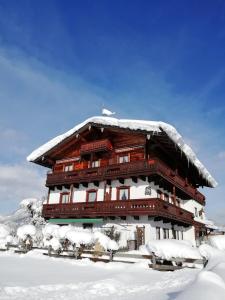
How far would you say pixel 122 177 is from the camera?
23.5 meters

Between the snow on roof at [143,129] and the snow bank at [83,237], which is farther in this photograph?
the snow on roof at [143,129]

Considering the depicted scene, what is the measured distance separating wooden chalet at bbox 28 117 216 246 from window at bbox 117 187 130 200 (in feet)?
0.16

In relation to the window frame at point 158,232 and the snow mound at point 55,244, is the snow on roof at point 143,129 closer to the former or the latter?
the window frame at point 158,232

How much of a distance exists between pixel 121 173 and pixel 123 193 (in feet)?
6.01

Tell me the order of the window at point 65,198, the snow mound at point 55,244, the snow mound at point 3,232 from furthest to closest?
the window at point 65,198 < the snow mound at point 3,232 < the snow mound at point 55,244

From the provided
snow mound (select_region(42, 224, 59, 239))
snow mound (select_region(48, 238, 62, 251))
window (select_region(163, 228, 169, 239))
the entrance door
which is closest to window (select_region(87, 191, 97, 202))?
the entrance door

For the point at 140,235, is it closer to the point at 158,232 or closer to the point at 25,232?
the point at 158,232

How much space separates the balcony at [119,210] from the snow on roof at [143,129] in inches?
189

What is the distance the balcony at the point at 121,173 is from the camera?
73.4ft

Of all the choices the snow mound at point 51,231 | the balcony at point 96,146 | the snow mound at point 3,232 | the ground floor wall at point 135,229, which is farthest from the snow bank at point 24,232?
the balcony at point 96,146

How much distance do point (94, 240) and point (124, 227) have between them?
5.91 m

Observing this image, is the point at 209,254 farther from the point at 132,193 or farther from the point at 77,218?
the point at 77,218

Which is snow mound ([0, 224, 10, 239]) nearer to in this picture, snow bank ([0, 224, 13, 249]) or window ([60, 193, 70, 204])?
snow bank ([0, 224, 13, 249])

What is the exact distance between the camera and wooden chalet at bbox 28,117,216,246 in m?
22.2
